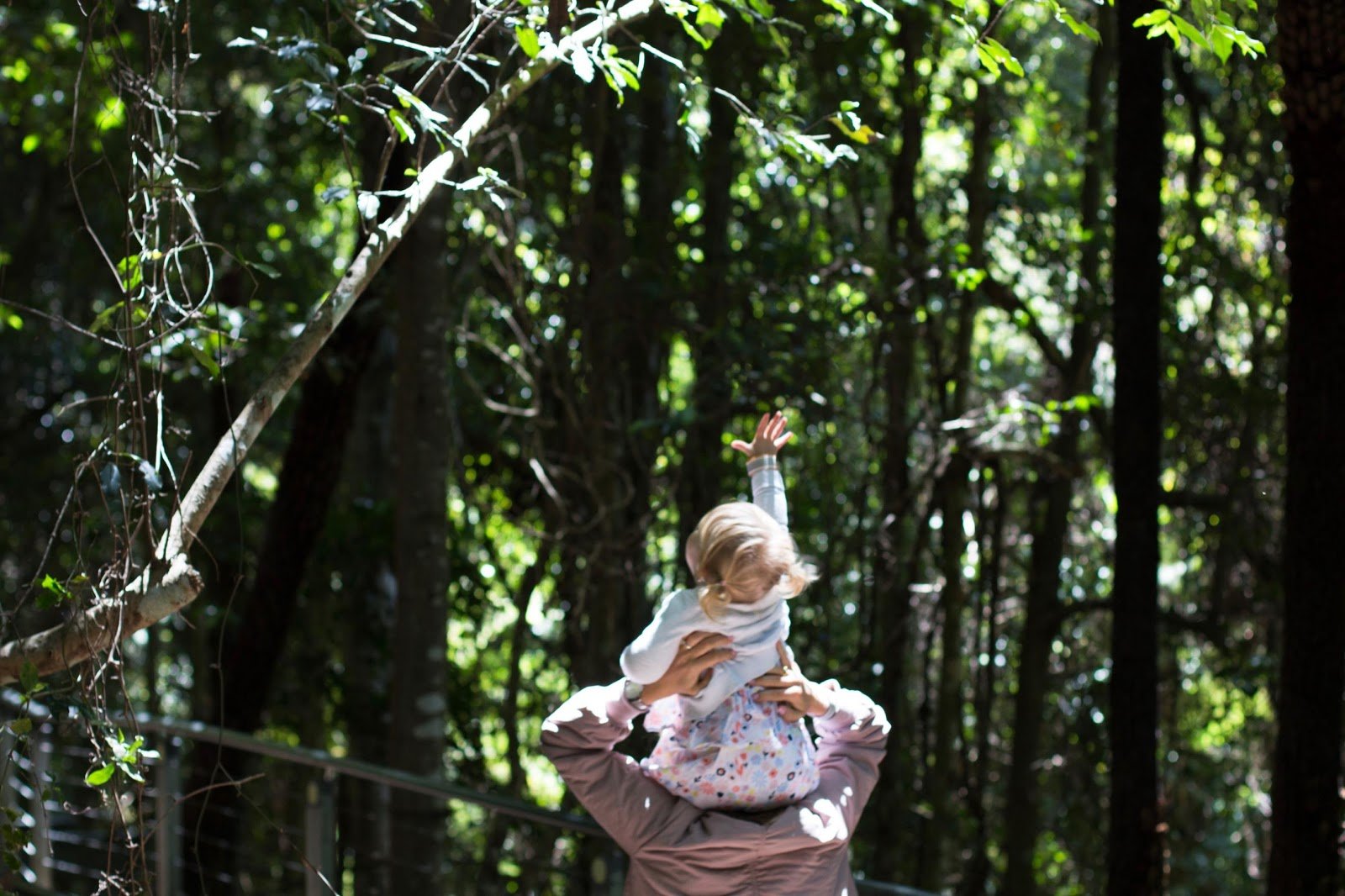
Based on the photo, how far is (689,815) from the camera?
2.33 metres

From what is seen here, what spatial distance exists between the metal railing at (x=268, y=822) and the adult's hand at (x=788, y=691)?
0.42 meters

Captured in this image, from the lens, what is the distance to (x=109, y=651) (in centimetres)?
200

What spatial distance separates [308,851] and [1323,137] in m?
3.34

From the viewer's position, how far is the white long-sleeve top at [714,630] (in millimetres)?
2236

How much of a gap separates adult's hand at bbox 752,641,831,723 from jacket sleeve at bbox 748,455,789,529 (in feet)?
0.94

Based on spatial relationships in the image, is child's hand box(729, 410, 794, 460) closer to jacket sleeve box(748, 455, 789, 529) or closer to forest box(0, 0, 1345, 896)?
jacket sleeve box(748, 455, 789, 529)

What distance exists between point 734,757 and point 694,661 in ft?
0.66

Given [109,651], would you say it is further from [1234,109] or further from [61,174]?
[61,174]

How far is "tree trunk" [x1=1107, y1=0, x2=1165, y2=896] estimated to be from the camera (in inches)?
147

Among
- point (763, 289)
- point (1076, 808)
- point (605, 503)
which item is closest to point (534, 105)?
point (763, 289)

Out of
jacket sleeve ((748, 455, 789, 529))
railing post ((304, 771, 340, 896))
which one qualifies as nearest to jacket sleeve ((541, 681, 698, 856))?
jacket sleeve ((748, 455, 789, 529))

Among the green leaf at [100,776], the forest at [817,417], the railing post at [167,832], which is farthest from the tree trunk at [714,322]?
the green leaf at [100,776]

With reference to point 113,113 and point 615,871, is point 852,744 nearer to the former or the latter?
point 615,871

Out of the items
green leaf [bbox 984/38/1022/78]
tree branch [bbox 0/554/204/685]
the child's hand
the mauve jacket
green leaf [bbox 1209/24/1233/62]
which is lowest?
the mauve jacket
